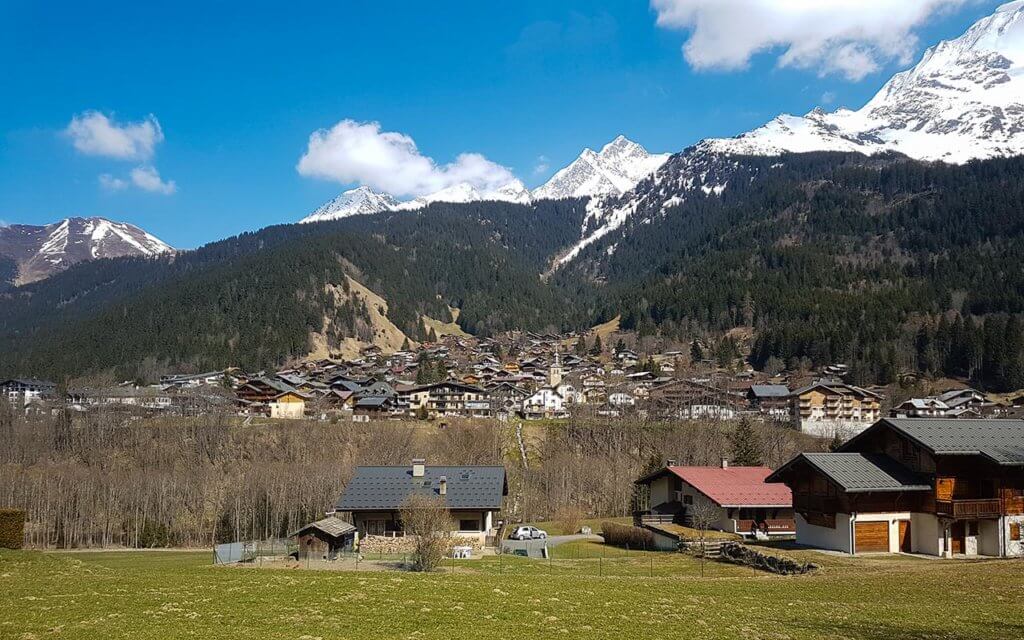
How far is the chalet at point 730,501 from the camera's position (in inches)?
1801

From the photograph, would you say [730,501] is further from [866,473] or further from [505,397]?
[505,397]

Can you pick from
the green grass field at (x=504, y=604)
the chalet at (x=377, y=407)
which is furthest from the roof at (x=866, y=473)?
the chalet at (x=377, y=407)

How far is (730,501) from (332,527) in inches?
905

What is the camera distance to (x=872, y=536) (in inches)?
1339

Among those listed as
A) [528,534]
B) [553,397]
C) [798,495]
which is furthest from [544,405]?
[798,495]

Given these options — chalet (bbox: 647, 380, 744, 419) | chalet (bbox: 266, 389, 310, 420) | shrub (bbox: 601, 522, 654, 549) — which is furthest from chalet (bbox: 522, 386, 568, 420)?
shrub (bbox: 601, 522, 654, 549)

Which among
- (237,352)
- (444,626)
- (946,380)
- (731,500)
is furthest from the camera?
(237,352)

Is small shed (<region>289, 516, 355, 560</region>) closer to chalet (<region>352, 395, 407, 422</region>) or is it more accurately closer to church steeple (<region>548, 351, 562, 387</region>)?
chalet (<region>352, 395, 407, 422</region>)

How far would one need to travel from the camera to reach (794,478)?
38.2m

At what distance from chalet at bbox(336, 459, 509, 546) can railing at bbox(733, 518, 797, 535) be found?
14463 mm

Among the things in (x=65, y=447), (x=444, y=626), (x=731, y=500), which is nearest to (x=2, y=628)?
(x=444, y=626)

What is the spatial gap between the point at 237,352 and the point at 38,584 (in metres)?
163

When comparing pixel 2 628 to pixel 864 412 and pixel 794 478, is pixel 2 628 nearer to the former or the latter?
pixel 794 478

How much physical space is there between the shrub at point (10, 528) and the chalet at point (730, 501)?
3403cm
